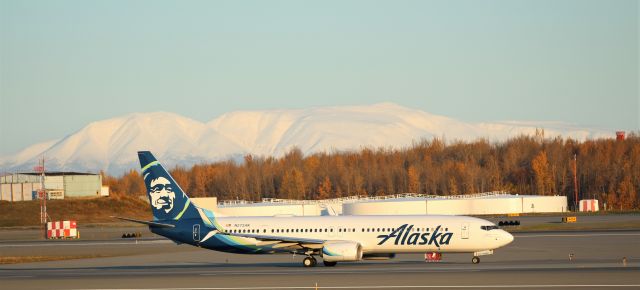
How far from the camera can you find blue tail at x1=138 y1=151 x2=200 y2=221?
6106 centimetres

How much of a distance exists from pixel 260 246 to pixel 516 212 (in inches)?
3535

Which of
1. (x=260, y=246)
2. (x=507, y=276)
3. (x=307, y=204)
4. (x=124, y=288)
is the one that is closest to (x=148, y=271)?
(x=260, y=246)

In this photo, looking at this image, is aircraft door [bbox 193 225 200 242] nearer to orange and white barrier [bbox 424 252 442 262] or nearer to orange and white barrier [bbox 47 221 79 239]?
orange and white barrier [bbox 424 252 442 262]

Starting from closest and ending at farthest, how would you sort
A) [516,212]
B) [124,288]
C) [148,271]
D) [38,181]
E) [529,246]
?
[124,288], [148,271], [529,246], [516,212], [38,181]

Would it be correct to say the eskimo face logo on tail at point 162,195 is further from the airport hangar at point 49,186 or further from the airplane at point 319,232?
the airport hangar at point 49,186

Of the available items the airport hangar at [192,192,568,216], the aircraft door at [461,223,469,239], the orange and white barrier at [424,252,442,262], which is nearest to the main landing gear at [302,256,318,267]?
the orange and white barrier at [424,252,442,262]

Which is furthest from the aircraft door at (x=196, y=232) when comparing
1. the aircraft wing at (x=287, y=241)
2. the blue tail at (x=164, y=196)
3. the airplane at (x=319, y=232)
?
the aircraft wing at (x=287, y=241)

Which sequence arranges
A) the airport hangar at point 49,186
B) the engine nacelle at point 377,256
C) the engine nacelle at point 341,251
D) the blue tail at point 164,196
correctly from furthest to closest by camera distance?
the airport hangar at point 49,186, the blue tail at point 164,196, the engine nacelle at point 377,256, the engine nacelle at point 341,251

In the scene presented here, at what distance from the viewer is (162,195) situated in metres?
61.3

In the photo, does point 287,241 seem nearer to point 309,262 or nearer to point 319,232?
point 309,262

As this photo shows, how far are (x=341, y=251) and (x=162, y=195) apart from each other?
11924 millimetres

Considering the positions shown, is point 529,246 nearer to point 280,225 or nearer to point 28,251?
point 280,225

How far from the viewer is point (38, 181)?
584ft

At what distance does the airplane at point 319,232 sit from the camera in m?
57.3
